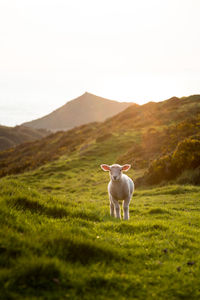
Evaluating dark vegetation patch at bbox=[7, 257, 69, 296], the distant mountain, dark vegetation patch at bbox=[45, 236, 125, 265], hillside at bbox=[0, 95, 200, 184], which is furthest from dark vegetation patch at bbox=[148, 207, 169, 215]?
the distant mountain

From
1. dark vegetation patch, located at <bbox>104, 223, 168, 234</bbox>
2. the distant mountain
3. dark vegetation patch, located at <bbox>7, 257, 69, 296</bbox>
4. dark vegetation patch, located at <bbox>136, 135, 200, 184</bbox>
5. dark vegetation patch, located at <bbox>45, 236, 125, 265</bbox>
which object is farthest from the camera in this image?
the distant mountain

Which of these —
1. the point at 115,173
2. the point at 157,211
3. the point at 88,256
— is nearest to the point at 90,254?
the point at 88,256

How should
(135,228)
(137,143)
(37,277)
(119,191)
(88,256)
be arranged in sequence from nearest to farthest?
(37,277) < (88,256) < (135,228) < (119,191) < (137,143)

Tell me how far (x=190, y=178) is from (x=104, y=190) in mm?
6813

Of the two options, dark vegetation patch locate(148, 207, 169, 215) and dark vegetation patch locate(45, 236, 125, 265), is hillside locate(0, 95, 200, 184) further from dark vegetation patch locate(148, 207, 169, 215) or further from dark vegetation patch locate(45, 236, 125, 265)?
dark vegetation patch locate(45, 236, 125, 265)

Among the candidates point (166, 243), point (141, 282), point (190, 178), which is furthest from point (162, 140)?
point (141, 282)

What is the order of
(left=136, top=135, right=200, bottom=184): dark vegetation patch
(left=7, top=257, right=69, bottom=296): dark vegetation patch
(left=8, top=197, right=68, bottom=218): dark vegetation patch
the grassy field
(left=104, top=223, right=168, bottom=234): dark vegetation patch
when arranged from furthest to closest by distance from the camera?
(left=136, top=135, right=200, bottom=184): dark vegetation patch < (left=104, top=223, right=168, bottom=234): dark vegetation patch < (left=8, top=197, right=68, bottom=218): dark vegetation patch < the grassy field < (left=7, top=257, right=69, bottom=296): dark vegetation patch

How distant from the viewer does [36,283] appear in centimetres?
394

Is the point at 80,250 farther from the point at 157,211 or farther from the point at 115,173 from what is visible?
the point at 157,211

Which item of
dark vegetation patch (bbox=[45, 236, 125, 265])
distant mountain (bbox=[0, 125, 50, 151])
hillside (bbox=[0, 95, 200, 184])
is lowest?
dark vegetation patch (bbox=[45, 236, 125, 265])

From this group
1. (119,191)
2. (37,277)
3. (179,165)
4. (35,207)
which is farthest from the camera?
(179,165)

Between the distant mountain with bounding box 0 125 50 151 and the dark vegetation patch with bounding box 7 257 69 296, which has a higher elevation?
the distant mountain with bounding box 0 125 50 151

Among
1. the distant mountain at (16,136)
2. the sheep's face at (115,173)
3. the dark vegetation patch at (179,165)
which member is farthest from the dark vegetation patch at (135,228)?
the distant mountain at (16,136)

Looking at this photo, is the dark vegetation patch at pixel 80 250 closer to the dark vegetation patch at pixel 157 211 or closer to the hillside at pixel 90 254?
the hillside at pixel 90 254
